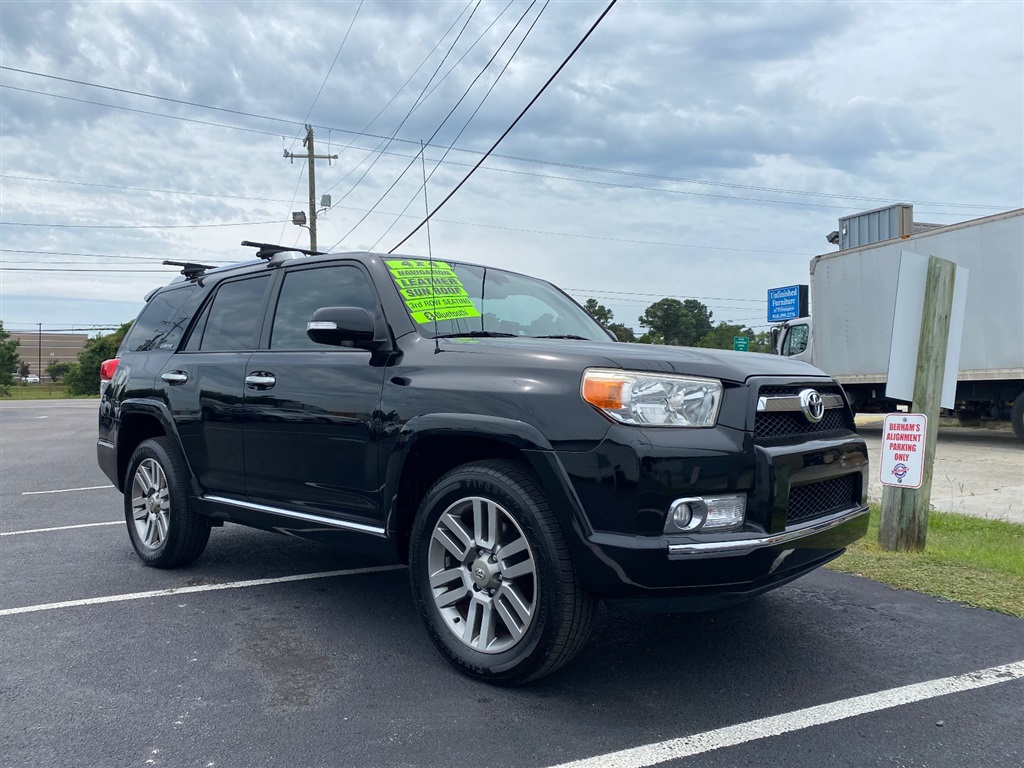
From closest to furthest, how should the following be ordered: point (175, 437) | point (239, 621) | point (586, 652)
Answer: point (586, 652)
point (239, 621)
point (175, 437)

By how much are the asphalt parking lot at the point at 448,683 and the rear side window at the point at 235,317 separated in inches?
56.5

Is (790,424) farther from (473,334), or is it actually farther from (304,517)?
(304,517)

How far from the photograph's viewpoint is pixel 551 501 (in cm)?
314

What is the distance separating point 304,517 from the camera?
4.19 meters

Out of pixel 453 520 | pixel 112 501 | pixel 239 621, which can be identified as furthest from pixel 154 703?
pixel 112 501

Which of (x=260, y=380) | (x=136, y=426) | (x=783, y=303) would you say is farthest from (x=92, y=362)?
(x=260, y=380)

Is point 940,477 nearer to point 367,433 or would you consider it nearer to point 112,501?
point 367,433

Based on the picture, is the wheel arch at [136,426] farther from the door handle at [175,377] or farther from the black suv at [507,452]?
the black suv at [507,452]

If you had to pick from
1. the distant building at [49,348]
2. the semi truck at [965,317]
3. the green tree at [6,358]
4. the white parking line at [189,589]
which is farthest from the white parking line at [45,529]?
the distant building at [49,348]

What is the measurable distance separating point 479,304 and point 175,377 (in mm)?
2076

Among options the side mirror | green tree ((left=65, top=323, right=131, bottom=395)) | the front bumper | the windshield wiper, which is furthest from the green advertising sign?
green tree ((left=65, top=323, right=131, bottom=395))

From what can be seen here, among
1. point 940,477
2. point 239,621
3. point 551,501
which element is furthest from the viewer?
point 940,477

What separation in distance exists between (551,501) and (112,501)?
662 centimetres

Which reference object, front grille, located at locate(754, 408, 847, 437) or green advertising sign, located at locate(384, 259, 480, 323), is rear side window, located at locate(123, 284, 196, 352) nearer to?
green advertising sign, located at locate(384, 259, 480, 323)
